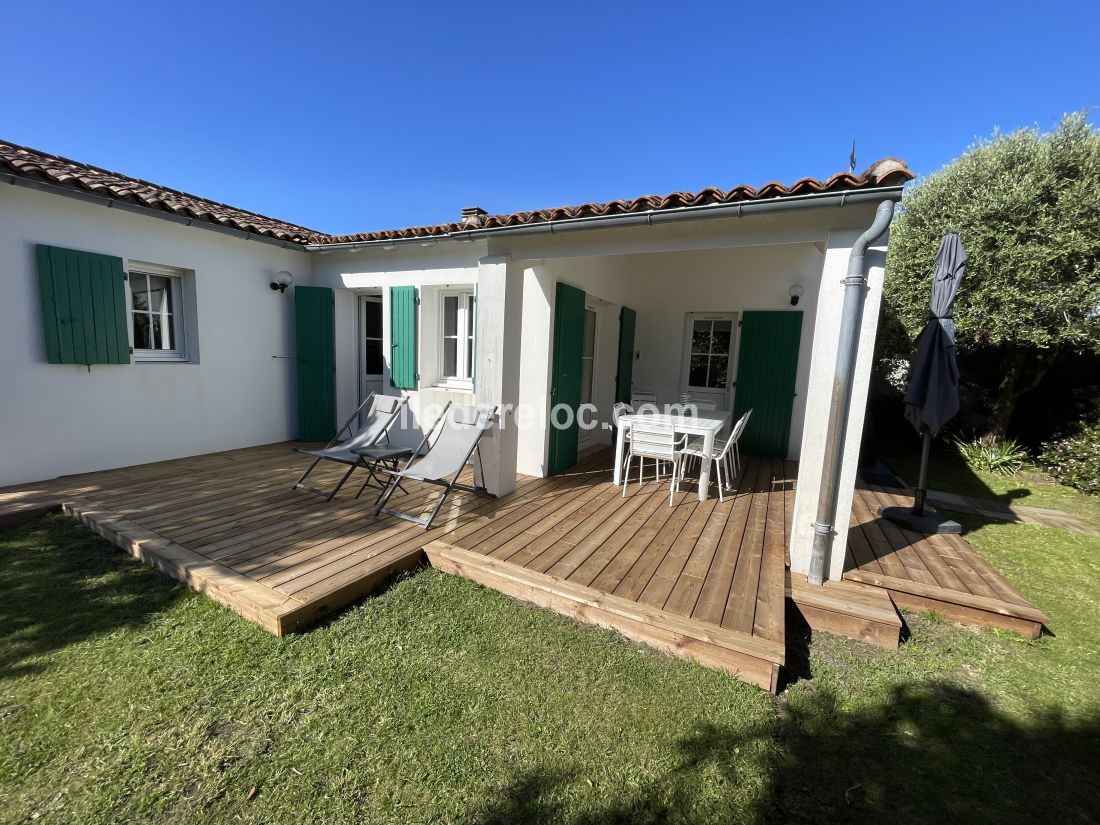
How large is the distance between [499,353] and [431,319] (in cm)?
196

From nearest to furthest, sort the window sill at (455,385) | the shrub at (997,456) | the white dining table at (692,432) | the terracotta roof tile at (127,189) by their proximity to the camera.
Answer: the terracotta roof tile at (127,189) < the white dining table at (692,432) < the window sill at (455,385) < the shrub at (997,456)

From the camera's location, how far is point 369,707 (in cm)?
198

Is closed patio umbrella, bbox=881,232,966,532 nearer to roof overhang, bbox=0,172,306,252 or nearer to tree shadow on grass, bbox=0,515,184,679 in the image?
tree shadow on grass, bbox=0,515,184,679

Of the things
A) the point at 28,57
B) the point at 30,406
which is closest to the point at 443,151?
the point at 28,57

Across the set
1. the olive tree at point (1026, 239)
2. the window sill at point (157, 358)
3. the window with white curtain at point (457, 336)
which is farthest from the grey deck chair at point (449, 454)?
the olive tree at point (1026, 239)

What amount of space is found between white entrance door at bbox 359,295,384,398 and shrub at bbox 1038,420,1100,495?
33.3 feet

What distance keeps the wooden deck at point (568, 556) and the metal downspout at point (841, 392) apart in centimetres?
31

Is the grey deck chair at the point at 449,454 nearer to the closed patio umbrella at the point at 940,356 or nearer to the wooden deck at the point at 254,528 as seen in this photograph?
the wooden deck at the point at 254,528

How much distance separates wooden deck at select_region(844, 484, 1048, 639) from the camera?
2.81 m

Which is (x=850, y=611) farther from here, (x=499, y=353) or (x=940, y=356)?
(x=499, y=353)

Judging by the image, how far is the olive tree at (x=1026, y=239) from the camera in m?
5.66

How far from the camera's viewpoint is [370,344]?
6844 mm

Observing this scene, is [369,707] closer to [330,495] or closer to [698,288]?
[330,495]

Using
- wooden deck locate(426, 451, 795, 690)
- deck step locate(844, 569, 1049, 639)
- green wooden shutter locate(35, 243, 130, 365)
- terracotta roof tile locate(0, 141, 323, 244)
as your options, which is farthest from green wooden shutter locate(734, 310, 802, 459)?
green wooden shutter locate(35, 243, 130, 365)
